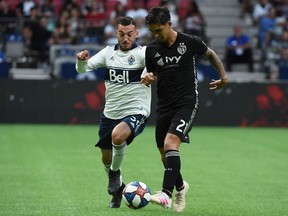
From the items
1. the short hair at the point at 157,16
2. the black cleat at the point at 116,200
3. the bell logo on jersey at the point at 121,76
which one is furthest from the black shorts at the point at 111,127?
the short hair at the point at 157,16

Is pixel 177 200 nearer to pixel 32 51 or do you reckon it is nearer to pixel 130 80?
pixel 130 80

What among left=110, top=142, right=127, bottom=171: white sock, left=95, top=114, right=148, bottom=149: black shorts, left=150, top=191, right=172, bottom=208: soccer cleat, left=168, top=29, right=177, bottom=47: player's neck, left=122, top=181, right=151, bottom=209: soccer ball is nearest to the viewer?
left=150, top=191, right=172, bottom=208: soccer cleat

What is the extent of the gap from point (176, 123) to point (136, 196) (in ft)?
3.15

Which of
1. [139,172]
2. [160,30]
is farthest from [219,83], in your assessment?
[139,172]

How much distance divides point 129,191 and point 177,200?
2.35ft

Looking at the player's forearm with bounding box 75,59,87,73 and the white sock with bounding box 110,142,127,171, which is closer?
the white sock with bounding box 110,142,127,171

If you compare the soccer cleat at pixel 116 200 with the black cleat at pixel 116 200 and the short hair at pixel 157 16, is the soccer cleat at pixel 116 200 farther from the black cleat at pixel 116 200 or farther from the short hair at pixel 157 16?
the short hair at pixel 157 16

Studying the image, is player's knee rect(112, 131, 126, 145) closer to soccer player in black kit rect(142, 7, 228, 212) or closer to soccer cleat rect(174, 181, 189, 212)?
soccer player in black kit rect(142, 7, 228, 212)

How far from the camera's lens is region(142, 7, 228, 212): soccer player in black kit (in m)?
9.23

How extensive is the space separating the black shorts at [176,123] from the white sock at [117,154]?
0.46 m

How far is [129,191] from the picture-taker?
9125mm

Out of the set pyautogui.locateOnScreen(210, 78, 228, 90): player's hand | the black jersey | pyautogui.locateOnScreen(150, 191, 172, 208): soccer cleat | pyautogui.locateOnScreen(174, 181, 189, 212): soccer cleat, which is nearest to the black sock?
pyautogui.locateOnScreen(150, 191, 172, 208): soccer cleat

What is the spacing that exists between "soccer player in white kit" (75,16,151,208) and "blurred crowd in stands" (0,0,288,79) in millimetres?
14065

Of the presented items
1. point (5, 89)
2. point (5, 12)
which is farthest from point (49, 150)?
point (5, 12)
